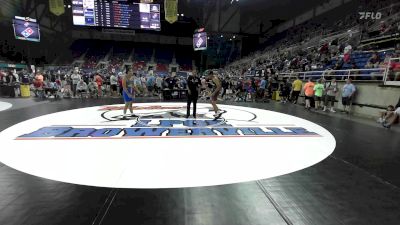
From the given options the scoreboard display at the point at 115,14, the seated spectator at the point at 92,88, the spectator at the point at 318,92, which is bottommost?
the seated spectator at the point at 92,88

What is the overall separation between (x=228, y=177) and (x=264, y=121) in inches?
155

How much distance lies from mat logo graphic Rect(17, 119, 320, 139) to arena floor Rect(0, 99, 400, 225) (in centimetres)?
172

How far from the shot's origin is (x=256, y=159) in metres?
3.60

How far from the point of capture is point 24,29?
14.7 m

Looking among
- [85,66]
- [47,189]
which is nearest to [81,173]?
[47,189]

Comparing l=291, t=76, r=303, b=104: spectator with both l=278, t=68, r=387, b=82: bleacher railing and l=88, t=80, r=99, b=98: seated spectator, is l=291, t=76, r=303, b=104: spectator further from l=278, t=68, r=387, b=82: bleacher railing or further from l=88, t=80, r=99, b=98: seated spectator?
l=88, t=80, r=99, b=98: seated spectator

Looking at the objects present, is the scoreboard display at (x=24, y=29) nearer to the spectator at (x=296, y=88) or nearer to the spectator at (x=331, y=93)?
the spectator at (x=296, y=88)

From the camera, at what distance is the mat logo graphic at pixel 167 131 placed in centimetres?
482

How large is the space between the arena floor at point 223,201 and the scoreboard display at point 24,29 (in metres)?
15.3

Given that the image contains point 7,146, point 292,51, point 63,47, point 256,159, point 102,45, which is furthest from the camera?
point 102,45

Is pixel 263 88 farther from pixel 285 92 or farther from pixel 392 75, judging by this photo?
pixel 392 75

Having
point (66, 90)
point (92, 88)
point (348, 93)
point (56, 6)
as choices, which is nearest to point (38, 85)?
point (66, 90)

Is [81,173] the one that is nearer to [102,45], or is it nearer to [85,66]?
[85,66]

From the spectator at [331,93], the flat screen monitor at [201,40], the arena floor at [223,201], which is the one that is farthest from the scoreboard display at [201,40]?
the arena floor at [223,201]
